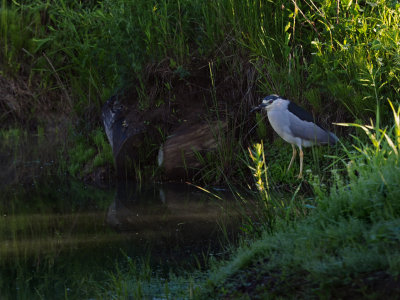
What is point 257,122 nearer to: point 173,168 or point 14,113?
point 173,168

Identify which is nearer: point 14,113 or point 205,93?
point 205,93

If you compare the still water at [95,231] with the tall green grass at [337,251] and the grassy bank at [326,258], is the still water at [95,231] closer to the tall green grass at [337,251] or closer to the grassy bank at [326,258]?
the grassy bank at [326,258]

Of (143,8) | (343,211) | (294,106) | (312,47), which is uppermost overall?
(143,8)

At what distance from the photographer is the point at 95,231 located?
548 cm

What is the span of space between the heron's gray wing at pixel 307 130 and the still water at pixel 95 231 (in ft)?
3.05

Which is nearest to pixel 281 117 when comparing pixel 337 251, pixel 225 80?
pixel 225 80

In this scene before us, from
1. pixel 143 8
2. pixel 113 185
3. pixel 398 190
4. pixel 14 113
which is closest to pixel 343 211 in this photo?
pixel 398 190

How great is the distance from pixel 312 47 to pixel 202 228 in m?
2.81

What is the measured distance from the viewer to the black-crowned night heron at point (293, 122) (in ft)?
20.7

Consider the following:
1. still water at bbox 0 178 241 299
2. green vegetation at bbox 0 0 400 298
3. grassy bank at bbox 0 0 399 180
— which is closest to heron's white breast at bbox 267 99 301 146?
green vegetation at bbox 0 0 400 298

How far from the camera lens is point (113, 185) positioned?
746 cm

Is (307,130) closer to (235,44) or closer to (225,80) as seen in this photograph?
(225,80)

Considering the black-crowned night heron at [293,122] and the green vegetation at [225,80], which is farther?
the black-crowned night heron at [293,122]

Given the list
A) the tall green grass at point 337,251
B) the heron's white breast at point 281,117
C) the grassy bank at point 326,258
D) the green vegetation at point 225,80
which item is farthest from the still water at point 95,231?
the heron's white breast at point 281,117
